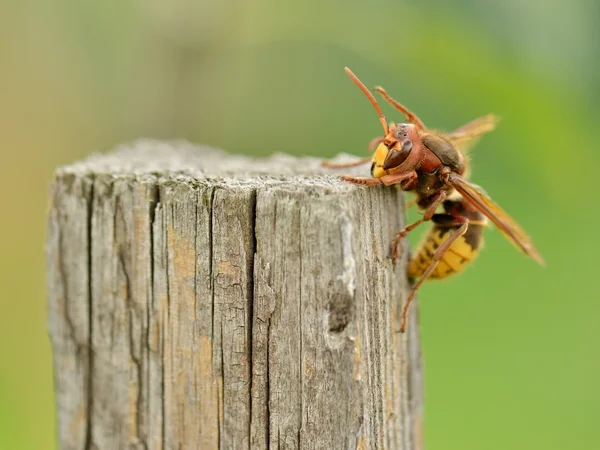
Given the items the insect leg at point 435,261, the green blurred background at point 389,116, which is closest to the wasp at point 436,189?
the insect leg at point 435,261

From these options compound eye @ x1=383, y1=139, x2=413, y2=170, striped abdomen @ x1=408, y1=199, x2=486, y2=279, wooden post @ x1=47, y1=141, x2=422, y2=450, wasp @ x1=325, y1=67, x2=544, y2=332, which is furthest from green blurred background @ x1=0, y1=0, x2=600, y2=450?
wooden post @ x1=47, y1=141, x2=422, y2=450

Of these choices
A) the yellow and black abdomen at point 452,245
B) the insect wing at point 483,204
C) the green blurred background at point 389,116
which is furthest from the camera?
the green blurred background at point 389,116

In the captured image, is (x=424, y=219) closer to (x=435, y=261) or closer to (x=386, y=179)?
(x=435, y=261)

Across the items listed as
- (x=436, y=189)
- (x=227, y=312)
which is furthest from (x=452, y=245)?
(x=227, y=312)

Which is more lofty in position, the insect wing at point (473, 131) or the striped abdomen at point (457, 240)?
the insect wing at point (473, 131)

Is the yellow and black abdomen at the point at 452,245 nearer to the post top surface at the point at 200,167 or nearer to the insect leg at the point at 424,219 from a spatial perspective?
the insect leg at the point at 424,219

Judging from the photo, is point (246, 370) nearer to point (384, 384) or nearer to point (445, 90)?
point (384, 384)
